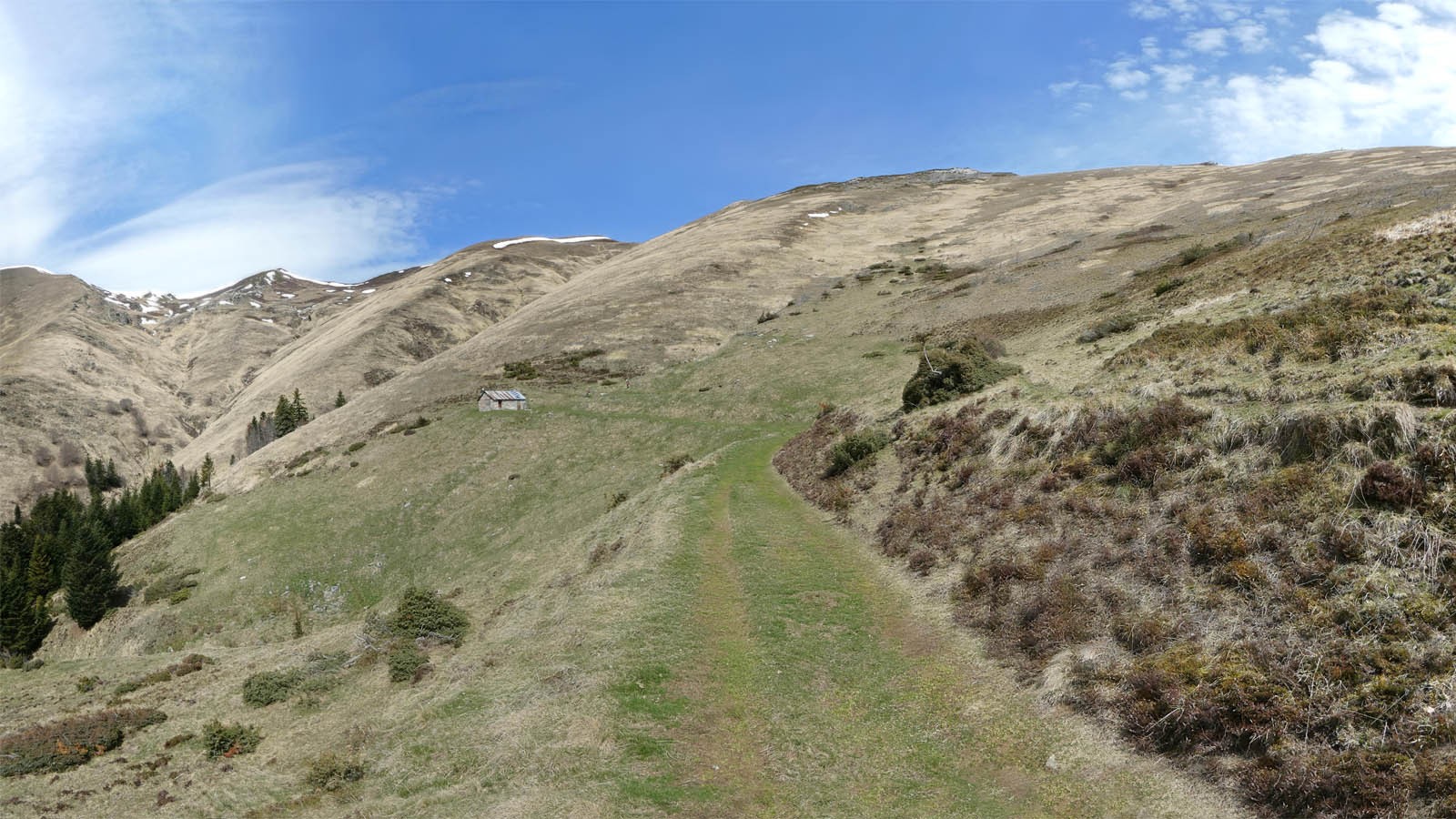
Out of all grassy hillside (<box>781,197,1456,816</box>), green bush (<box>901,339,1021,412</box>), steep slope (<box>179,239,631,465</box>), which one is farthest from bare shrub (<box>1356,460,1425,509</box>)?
steep slope (<box>179,239,631,465</box>)

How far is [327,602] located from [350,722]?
88.6 ft

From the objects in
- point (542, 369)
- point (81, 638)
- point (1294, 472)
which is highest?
point (542, 369)

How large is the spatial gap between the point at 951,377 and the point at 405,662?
87.5 ft

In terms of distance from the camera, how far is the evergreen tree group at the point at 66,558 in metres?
49.0

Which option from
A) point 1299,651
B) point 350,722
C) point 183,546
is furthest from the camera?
point 183,546

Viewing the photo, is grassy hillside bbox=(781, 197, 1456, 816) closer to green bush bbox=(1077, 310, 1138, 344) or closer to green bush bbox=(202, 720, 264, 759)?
green bush bbox=(1077, 310, 1138, 344)

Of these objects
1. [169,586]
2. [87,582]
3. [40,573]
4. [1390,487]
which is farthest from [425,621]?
[40,573]

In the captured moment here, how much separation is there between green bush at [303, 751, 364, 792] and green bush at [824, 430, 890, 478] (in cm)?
2246

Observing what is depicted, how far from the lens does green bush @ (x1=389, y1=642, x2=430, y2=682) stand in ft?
76.6

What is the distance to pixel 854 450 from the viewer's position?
112 feet

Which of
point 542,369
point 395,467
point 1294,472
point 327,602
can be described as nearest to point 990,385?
point 1294,472

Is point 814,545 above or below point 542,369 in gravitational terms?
below

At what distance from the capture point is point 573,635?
21.6 meters

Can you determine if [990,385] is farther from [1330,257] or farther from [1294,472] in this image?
[1294,472]
